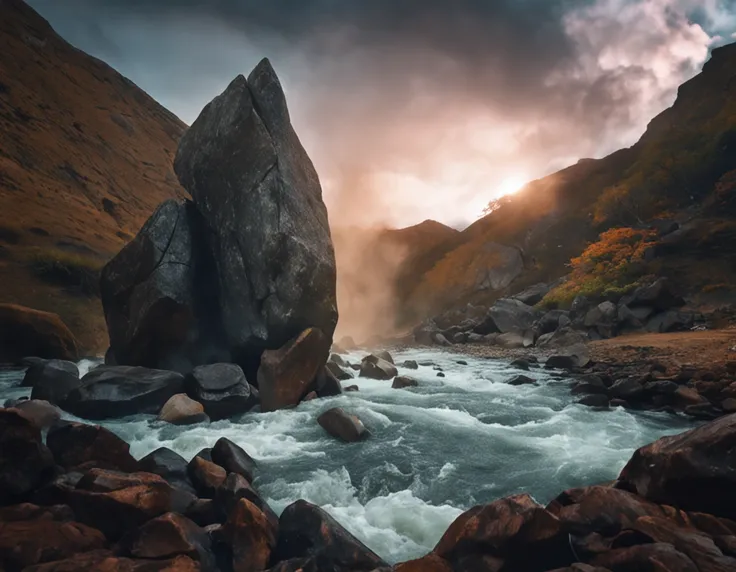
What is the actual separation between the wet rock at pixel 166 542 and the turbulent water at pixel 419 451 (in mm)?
2549

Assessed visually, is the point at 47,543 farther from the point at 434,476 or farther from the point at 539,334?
the point at 539,334

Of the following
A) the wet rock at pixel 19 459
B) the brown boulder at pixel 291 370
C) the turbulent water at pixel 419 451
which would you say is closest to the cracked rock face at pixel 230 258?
the brown boulder at pixel 291 370

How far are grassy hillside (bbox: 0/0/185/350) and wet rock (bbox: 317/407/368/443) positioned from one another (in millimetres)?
25885

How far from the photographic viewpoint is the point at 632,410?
16.2 meters

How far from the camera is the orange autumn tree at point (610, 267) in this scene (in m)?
43.8

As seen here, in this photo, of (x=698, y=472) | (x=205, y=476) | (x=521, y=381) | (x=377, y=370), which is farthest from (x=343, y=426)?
(x=521, y=381)

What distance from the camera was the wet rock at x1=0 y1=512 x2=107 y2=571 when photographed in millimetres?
6125

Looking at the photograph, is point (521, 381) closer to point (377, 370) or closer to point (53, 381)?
point (377, 370)

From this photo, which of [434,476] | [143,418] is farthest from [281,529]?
[143,418]

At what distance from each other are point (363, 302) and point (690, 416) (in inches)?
4162

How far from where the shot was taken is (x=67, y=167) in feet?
211

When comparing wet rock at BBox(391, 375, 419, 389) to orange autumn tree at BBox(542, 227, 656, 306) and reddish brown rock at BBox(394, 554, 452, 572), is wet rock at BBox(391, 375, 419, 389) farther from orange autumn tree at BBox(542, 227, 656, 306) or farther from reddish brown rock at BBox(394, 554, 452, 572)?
orange autumn tree at BBox(542, 227, 656, 306)

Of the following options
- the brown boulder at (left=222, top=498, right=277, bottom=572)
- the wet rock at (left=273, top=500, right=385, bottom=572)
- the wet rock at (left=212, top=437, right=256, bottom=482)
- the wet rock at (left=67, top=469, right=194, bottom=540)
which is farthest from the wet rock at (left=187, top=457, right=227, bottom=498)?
the wet rock at (left=273, top=500, right=385, bottom=572)

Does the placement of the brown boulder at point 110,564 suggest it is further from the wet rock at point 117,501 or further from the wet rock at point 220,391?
the wet rock at point 220,391
